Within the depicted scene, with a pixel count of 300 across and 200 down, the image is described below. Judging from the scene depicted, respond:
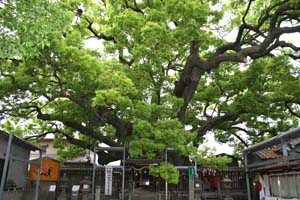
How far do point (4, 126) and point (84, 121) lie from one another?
5.10 metres

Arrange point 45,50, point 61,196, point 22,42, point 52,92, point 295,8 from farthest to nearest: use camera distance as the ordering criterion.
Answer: point 61,196 → point 52,92 → point 295,8 → point 45,50 → point 22,42

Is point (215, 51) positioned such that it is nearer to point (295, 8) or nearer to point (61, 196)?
point (295, 8)

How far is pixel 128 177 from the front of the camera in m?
13.0

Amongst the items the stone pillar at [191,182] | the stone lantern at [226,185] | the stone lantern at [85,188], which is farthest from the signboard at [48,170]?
the stone lantern at [226,185]

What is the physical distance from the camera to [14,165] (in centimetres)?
986

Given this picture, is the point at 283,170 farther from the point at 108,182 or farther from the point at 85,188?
the point at 85,188

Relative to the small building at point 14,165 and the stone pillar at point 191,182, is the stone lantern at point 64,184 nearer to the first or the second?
the small building at point 14,165

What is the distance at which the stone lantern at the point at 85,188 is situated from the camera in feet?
38.7

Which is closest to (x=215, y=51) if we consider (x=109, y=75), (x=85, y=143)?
(x=109, y=75)

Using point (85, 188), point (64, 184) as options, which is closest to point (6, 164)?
point (85, 188)

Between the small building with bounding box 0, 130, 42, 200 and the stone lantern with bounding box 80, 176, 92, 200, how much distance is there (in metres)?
2.39

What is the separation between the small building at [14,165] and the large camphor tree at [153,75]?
8.08 ft

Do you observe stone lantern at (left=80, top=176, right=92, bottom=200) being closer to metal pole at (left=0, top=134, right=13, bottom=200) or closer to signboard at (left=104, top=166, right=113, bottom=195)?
signboard at (left=104, top=166, right=113, bottom=195)

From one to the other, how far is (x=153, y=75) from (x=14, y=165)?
261 inches
